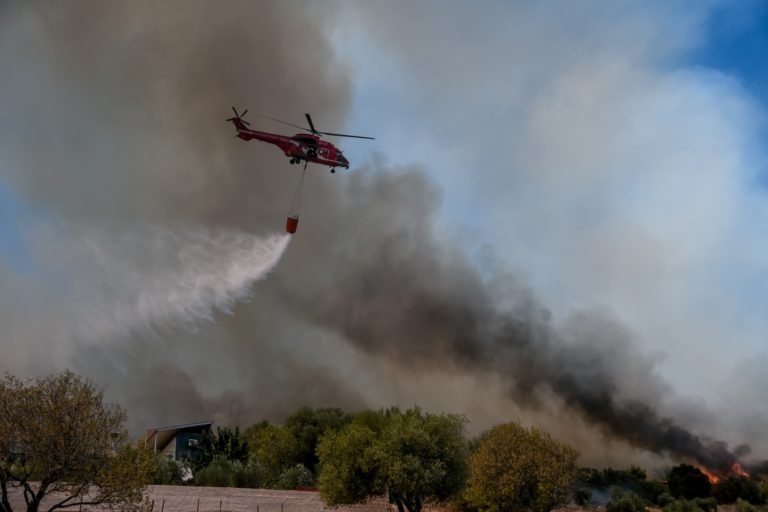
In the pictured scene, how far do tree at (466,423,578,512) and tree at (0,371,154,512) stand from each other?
3229cm

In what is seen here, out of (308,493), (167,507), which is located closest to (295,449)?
(308,493)

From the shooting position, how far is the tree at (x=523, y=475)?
58.5 metres

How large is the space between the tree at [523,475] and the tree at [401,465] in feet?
15.9

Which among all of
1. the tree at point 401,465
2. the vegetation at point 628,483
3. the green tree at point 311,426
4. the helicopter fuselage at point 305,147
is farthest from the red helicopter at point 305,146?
the vegetation at point 628,483

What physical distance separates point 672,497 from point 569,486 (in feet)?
186

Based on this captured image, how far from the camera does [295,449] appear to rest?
4205 inches

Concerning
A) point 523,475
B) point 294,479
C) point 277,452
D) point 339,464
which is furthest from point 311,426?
point 523,475

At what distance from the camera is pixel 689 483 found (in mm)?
108188

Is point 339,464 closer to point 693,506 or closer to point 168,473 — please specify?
point 168,473

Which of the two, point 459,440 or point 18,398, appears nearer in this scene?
point 18,398

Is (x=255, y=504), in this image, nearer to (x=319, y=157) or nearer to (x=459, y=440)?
(x=459, y=440)

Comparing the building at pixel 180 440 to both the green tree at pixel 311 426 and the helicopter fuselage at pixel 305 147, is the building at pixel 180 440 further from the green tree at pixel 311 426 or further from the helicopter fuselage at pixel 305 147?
the helicopter fuselage at pixel 305 147

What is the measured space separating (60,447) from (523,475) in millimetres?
40221

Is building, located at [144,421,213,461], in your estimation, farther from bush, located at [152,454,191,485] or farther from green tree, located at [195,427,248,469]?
bush, located at [152,454,191,485]
